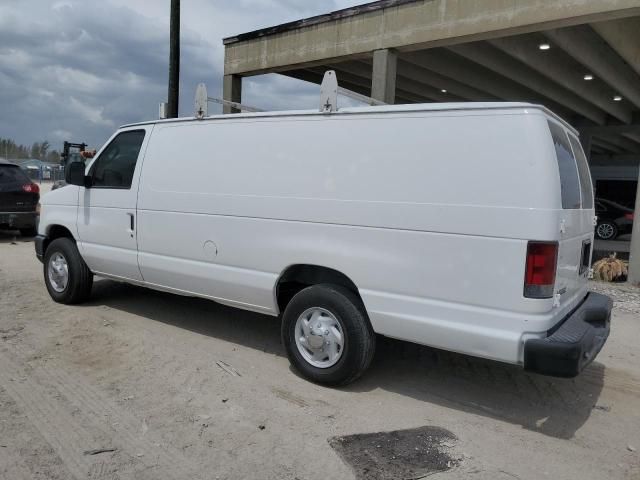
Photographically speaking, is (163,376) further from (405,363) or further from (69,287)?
(69,287)

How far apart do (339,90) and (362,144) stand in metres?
0.56

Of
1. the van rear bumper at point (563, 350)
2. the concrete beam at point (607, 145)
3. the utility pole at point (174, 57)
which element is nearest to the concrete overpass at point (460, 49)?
the utility pole at point (174, 57)

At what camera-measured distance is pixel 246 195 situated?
15.0 feet

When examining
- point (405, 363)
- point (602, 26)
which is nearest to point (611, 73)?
point (602, 26)

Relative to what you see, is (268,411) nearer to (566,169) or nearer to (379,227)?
(379,227)

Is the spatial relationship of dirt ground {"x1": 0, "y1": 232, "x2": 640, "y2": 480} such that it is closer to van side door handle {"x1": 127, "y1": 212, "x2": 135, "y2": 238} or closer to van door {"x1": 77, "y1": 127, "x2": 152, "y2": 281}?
van door {"x1": 77, "y1": 127, "x2": 152, "y2": 281}

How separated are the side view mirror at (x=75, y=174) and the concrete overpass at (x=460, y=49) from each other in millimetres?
5881

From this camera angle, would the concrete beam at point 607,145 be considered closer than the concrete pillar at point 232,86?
Answer: No

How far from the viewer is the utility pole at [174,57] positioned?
12211 mm

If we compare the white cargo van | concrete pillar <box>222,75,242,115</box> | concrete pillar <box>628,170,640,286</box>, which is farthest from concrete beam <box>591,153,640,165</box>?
the white cargo van

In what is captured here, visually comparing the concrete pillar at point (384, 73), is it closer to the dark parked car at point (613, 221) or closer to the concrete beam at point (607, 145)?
the dark parked car at point (613, 221)

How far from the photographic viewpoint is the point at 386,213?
3.85 metres

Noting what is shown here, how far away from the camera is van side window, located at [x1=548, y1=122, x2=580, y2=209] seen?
359 centimetres

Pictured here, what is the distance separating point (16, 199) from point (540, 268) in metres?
11.0
